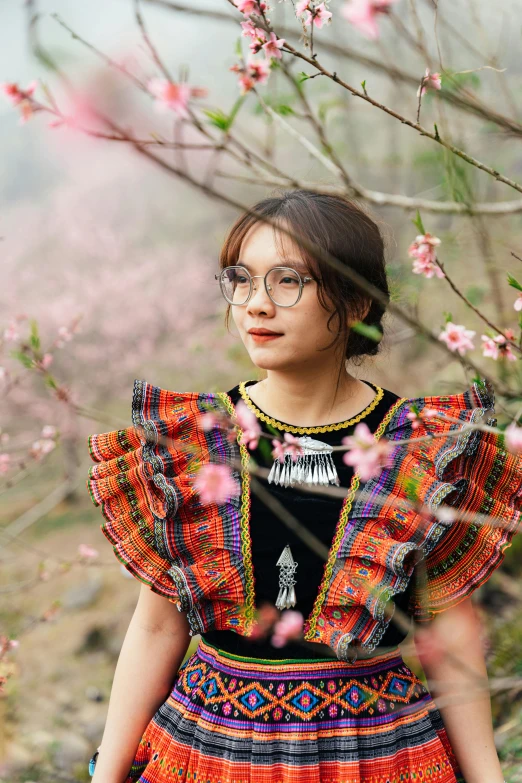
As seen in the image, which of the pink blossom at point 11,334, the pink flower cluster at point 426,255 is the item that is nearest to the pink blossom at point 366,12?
the pink flower cluster at point 426,255

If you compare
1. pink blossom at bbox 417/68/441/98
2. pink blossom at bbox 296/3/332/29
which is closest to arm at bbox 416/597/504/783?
pink blossom at bbox 417/68/441/98

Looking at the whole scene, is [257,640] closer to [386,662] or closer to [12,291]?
[386,662]

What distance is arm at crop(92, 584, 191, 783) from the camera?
53.8 inches

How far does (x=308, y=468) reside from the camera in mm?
1398

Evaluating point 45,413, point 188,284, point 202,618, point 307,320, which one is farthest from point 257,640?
point 188,284

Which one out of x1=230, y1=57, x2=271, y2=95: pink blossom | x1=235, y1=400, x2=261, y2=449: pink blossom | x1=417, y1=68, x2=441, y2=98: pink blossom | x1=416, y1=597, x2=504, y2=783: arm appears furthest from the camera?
x1=416, y1=597, x2=504, y2=783: arm

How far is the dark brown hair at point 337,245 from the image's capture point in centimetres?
135

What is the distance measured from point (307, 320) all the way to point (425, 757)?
806mm

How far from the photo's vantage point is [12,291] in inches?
298

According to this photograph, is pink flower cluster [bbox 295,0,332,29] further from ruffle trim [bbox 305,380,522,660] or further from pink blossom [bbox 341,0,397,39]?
ruffle trim [bbox 305,380,522,660]

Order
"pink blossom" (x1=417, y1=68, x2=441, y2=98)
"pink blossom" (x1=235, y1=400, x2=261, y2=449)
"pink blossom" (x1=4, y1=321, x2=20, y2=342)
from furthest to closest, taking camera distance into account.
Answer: "pink blossom" (x1=4, y1=321, x2=20, y2=342) < "pink blossom" (x1=235, y1=400, x2=261, y2=449) < "pink blossom" (x1=417, y1=68, x2=441, y2=98)

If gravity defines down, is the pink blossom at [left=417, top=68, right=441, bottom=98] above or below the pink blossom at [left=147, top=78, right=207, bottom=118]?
above

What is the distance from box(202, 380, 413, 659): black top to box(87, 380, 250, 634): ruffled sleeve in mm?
42

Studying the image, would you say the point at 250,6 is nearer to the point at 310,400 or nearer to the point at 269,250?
the point at 269,250
